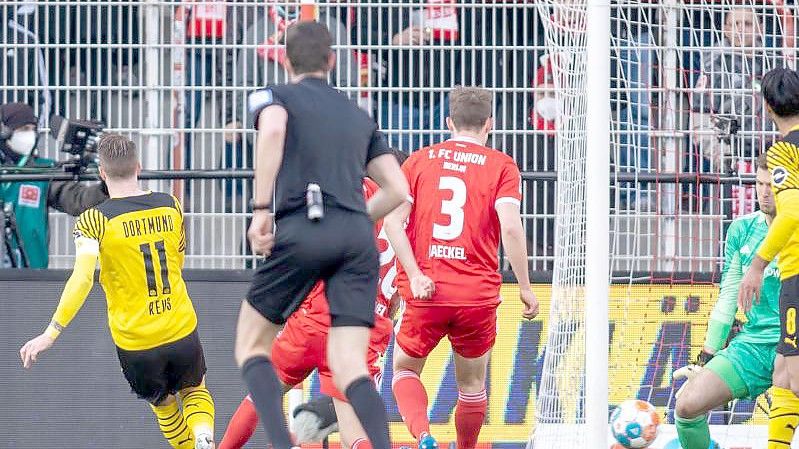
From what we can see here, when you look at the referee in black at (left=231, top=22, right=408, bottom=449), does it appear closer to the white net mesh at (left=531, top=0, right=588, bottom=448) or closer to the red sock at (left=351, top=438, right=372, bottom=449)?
the red sock at (left=351, top=438, right=372, bottom=449)

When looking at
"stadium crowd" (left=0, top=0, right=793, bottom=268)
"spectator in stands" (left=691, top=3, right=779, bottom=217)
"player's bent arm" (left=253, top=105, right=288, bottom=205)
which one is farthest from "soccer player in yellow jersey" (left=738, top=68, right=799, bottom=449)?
"stadium crowd" (left=0, top=0, right=793, bottom=268)

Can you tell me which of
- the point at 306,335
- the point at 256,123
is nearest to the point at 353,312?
the point at 256,123

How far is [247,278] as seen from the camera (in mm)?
10727

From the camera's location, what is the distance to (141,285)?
8.49m

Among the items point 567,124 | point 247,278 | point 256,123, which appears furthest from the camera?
point 247,278

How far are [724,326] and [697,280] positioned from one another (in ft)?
6.50

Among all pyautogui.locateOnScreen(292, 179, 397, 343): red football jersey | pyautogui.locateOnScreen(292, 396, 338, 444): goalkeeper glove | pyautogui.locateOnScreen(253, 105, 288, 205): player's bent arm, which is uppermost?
pyautogui.locateOnScreen(253, 105, 288, 205): player's bent arm

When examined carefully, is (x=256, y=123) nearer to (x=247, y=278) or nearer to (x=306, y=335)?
(x=306, y=335)

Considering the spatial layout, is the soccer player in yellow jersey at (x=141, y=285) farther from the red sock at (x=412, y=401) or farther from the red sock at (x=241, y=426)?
the red sock at (x=412, y=401)

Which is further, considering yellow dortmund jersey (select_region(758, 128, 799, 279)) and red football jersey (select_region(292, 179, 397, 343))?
red football jersey (select_region(292, 179, 397, 343))

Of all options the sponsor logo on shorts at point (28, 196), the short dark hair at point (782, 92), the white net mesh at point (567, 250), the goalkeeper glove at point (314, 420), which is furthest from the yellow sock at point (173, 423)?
the short dark hair at point (782, 92)

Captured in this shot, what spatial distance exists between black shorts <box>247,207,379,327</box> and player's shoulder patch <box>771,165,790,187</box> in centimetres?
202

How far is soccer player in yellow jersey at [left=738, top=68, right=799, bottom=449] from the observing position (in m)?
7.36

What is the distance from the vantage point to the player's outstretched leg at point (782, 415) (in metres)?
8.20
